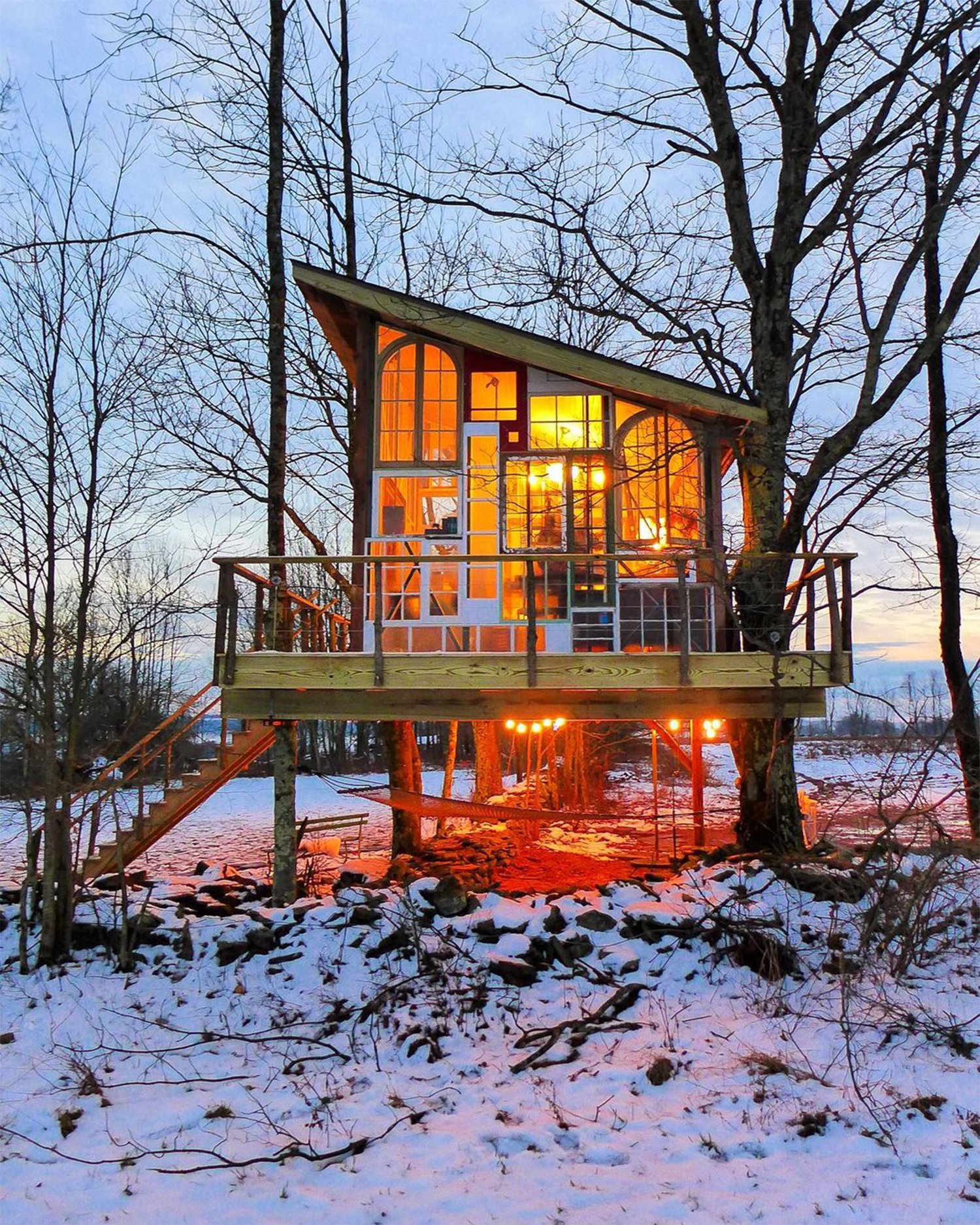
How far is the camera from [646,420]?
1009cm

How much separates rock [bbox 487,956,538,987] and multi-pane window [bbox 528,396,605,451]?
19.6 ft

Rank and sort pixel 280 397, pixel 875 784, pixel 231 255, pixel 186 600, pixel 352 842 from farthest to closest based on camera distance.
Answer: pixel 875 784 < pixel 352 842 < pixel 231 255 < pixel 280 397 < pixel 186 600

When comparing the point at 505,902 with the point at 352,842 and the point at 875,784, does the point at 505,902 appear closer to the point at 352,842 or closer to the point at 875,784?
the point at 352,842

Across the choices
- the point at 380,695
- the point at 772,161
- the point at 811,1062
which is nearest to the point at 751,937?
the point at 811,1062

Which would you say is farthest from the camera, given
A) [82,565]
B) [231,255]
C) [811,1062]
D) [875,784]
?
[875,784]

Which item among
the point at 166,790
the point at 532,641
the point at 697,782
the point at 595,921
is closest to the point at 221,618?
the point at 166,790

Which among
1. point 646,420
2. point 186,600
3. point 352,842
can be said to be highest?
point 646,420

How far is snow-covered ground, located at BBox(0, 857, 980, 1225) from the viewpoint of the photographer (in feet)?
14.2

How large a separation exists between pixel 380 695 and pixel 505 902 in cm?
254

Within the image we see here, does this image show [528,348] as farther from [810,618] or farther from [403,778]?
[403,778]

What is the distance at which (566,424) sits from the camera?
10109mm

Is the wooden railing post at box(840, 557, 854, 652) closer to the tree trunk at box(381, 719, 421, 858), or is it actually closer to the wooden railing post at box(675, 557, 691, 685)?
the wooden railing post at box(675, 557, 691, 685)

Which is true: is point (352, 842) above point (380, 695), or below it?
below

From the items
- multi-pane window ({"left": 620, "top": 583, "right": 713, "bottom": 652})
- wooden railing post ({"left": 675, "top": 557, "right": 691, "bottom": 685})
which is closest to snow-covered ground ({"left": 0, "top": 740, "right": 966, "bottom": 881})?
wooden railing post ({"left": 675, "top": 557, "right": 691, "bottom": 685})
